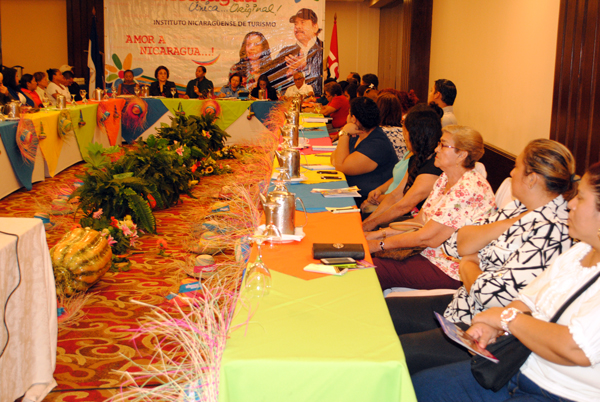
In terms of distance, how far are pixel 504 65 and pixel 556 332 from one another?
4681 millimetres

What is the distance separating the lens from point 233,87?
9.19 metres

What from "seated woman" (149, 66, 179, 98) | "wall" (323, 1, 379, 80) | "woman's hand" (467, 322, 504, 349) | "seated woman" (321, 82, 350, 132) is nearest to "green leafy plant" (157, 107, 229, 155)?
"seated woman" (321, 82, 350, 132)

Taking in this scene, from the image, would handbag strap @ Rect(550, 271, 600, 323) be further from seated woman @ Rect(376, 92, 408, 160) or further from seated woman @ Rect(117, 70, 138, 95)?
seated woman @ Rect(117, 70, 138, 95)

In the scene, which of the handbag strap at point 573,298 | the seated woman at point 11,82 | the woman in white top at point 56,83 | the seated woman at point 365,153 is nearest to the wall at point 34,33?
the woman in white top at point 56,83

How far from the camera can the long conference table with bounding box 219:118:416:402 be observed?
3.52ft

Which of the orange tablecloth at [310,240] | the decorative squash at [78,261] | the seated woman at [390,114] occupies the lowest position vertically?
the decorative squash at [78,261]

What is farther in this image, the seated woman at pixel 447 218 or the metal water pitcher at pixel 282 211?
the seated woman at pixel 447 218

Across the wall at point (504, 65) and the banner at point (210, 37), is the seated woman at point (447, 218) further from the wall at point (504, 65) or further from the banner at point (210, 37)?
the banner at point (210, 37)

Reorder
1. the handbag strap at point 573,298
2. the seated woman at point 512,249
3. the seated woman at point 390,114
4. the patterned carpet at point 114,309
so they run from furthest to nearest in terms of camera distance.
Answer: the seated woman at point 390,114
the patterned carpet at point 114,309
the seated woman at point 512,249
the handbag strap at point 573,298

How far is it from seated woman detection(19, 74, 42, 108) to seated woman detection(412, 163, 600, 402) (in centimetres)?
732

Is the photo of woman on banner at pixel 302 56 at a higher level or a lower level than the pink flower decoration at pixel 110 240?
higher

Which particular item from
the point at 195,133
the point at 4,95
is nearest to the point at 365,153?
the point at 195,133

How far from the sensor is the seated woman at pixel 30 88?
7.26 meters

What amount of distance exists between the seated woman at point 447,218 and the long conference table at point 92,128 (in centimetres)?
403
